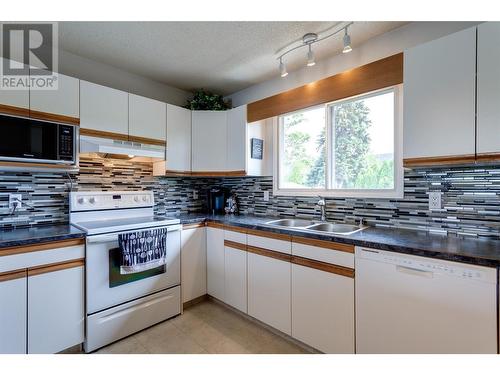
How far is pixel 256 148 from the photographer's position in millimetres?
2754

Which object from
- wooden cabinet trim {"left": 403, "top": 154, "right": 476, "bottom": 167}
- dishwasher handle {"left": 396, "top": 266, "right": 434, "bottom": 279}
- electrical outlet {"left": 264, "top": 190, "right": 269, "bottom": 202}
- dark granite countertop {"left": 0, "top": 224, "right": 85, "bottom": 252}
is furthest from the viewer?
electrical outlet {"left": 264, "top": 190, "right": 269, "bottom": 202}

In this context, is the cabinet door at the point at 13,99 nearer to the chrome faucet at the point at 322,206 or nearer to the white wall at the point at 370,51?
the white wall at the point at 370,51

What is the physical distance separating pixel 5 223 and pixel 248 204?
2.16 m

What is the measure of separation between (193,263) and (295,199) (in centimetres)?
121

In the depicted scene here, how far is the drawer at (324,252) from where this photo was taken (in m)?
1.60

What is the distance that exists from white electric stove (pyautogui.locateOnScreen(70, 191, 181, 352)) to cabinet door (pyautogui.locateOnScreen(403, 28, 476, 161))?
2.01 meters

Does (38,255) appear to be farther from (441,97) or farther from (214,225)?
(441,97)

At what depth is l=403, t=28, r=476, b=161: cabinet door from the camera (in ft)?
4.63

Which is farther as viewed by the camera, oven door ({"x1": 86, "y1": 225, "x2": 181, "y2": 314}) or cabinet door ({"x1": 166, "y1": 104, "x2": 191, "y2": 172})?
cabinet door ({"x1": 166, "y1": 104, "x2": 191, "y2": 172})

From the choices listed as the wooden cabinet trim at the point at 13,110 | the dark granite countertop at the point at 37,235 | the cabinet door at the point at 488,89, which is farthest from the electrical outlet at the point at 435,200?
the wooden cabinet trim at the point at 13,110

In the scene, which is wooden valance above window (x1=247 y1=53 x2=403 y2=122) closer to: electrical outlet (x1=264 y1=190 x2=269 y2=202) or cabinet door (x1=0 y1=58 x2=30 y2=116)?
electrical outlet (x1=264 y1=190 x2=269 y2=202)

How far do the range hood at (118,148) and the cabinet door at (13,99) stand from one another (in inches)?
15.6

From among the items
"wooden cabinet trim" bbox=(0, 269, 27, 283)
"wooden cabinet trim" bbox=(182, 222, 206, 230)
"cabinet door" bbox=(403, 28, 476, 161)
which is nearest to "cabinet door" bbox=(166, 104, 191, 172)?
"wooden cabinet trim" bbox=(182, 222, 206, 230)
